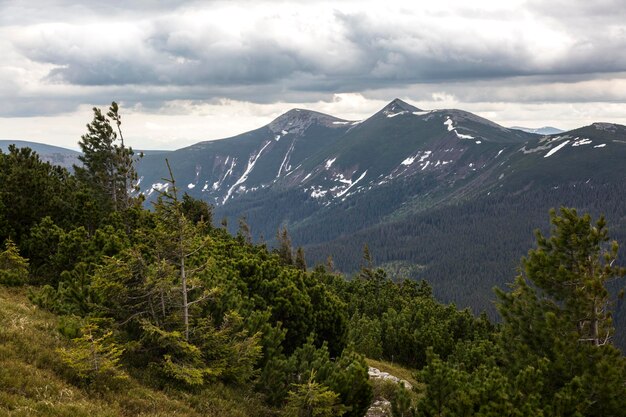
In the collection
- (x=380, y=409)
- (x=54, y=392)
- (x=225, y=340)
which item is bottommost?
(x=380, y=409)

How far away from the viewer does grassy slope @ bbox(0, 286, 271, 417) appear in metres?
13.1

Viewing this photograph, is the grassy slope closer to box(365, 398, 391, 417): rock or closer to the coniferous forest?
the coniferous forest

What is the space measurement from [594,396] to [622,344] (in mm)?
207529

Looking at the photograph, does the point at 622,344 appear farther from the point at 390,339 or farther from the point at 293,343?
the point at 293,343

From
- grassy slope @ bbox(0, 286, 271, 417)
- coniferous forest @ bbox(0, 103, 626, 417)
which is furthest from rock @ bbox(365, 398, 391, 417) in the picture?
grassy slope @ bbox(0, 286, 271, 417)

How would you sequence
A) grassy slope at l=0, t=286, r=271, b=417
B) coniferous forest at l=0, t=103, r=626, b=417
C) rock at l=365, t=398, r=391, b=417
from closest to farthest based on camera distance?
grassy slope at l=0, t=286, r=271, b=417 < coniferous forest at l=0, t=103, r=626, b=417 < rock at l=365, t=398, r=391, b=417

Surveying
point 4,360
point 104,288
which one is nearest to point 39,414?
point 4,360

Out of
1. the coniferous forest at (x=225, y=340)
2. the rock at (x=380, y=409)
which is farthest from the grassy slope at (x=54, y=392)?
the rock at (x=380, y=409)

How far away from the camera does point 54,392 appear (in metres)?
13.9

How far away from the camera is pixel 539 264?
21641 millimetres

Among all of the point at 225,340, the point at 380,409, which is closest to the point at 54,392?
the point at 225,340

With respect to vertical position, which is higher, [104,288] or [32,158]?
[32,158]

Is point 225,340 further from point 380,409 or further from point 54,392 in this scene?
point 380,409

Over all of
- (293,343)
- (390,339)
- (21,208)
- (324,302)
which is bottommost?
(390,339)
